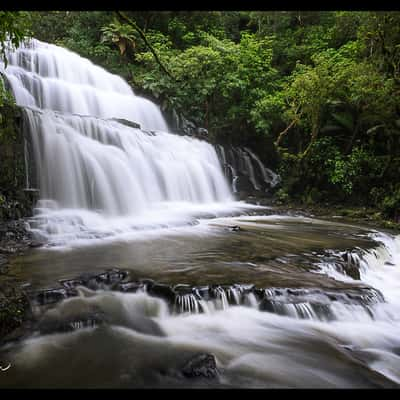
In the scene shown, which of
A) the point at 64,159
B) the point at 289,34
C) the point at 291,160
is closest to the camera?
the point at 64,159

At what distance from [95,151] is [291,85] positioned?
331 inches

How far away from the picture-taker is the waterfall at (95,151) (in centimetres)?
846

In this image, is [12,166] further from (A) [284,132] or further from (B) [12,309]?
(A) [284,132]

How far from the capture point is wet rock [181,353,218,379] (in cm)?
283

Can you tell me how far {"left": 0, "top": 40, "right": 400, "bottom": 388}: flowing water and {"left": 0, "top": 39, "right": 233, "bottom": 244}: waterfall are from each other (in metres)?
0.05

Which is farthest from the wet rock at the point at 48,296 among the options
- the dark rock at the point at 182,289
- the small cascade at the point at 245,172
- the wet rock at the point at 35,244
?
the small cascade at the point at 245,172

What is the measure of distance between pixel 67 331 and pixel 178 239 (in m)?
3.74

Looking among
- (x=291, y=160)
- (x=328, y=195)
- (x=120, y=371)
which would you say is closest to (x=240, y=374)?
(x=120, y=371)

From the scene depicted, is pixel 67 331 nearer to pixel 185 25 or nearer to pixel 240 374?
pixel 240 374

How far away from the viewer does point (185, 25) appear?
19.6 meters

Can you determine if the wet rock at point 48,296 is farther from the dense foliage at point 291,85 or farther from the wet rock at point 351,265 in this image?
the dense foliage at point 291,85

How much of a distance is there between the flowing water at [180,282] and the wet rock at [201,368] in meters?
0.05

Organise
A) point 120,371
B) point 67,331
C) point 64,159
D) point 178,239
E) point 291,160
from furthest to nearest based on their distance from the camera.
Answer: point 291,160 → point 64,159 → point 178,239 → point 67,331 → point 120,371

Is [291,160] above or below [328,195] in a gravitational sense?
above
